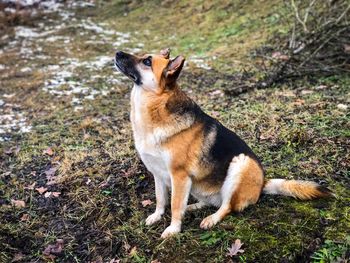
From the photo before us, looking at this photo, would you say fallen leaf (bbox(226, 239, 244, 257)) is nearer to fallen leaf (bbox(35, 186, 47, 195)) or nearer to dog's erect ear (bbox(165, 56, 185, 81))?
dog's erect ear (bbox(165, 56, 185, 81))

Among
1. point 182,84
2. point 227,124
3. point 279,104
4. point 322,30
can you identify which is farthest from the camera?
point 182,84

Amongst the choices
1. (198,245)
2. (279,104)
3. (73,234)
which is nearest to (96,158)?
(73,234)

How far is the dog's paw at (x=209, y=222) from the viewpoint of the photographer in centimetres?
398

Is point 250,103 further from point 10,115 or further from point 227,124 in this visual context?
point 10,115

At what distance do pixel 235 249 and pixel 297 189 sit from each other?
0.97m

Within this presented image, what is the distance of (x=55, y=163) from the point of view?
20.0 feet

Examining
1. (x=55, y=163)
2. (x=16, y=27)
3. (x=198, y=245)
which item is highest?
(x=198, y=245)

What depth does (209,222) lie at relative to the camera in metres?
3.99

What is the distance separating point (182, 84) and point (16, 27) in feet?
29.1

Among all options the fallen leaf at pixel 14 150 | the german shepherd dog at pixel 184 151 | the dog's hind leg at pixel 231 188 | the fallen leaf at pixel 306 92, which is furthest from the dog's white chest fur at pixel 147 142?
the fallen leaf at pixel 306 92

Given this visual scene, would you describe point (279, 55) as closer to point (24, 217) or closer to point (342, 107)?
point (342, 107)

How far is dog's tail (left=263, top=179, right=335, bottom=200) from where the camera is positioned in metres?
4.08

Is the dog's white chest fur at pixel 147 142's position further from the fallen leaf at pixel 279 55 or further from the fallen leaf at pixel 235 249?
the fallen leaf at pixel 279 55

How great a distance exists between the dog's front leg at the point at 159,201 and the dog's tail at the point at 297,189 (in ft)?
3.43
